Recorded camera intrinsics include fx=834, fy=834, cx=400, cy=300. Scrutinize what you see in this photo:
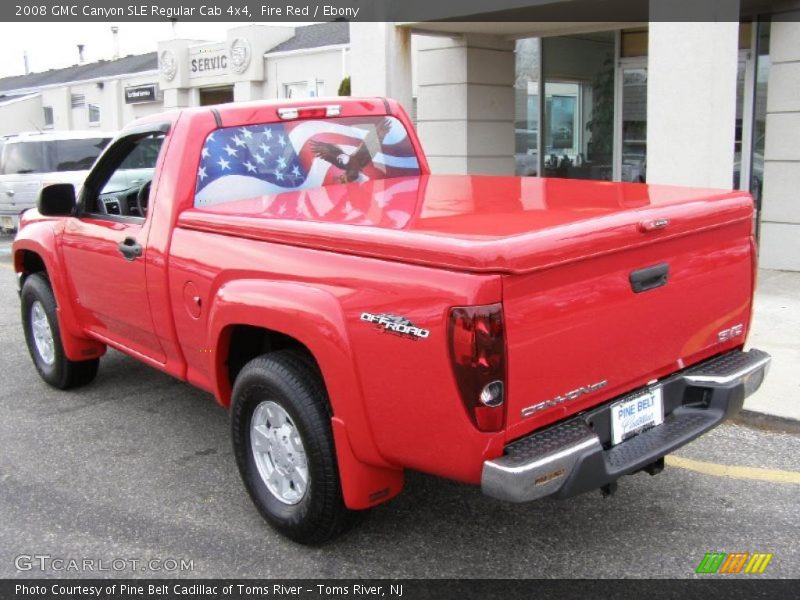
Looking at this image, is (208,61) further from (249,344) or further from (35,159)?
(249,344)

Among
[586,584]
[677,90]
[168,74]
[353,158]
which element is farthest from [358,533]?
[168,74]

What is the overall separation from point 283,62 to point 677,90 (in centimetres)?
1587

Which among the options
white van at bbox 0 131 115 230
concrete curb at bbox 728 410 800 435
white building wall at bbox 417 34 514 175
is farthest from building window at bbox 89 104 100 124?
concrete curb at bbox 728 410 800 435

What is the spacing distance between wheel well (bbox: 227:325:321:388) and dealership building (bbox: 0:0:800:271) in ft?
17.6

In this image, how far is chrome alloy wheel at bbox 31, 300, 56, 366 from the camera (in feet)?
19.4

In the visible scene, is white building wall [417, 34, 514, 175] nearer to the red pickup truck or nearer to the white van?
the white van

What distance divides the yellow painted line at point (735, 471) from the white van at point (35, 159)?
12.0 m

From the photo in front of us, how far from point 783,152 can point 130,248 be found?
286 inches

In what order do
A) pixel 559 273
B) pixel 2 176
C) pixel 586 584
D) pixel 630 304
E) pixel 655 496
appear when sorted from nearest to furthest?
pixel 559 273, pixel 630 304, pixel 586 584, pixel 655 496, pixel 2 176

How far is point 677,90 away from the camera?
786cm

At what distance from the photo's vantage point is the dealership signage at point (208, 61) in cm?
2325

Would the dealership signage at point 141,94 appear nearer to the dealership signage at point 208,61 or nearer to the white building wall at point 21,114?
the dealership signage at point 208,61

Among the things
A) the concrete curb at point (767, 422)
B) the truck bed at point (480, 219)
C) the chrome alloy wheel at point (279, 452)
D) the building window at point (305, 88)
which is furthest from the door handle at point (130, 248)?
the building window at point (305, 88)

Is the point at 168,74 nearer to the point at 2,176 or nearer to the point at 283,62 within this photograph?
the point at 283,62
